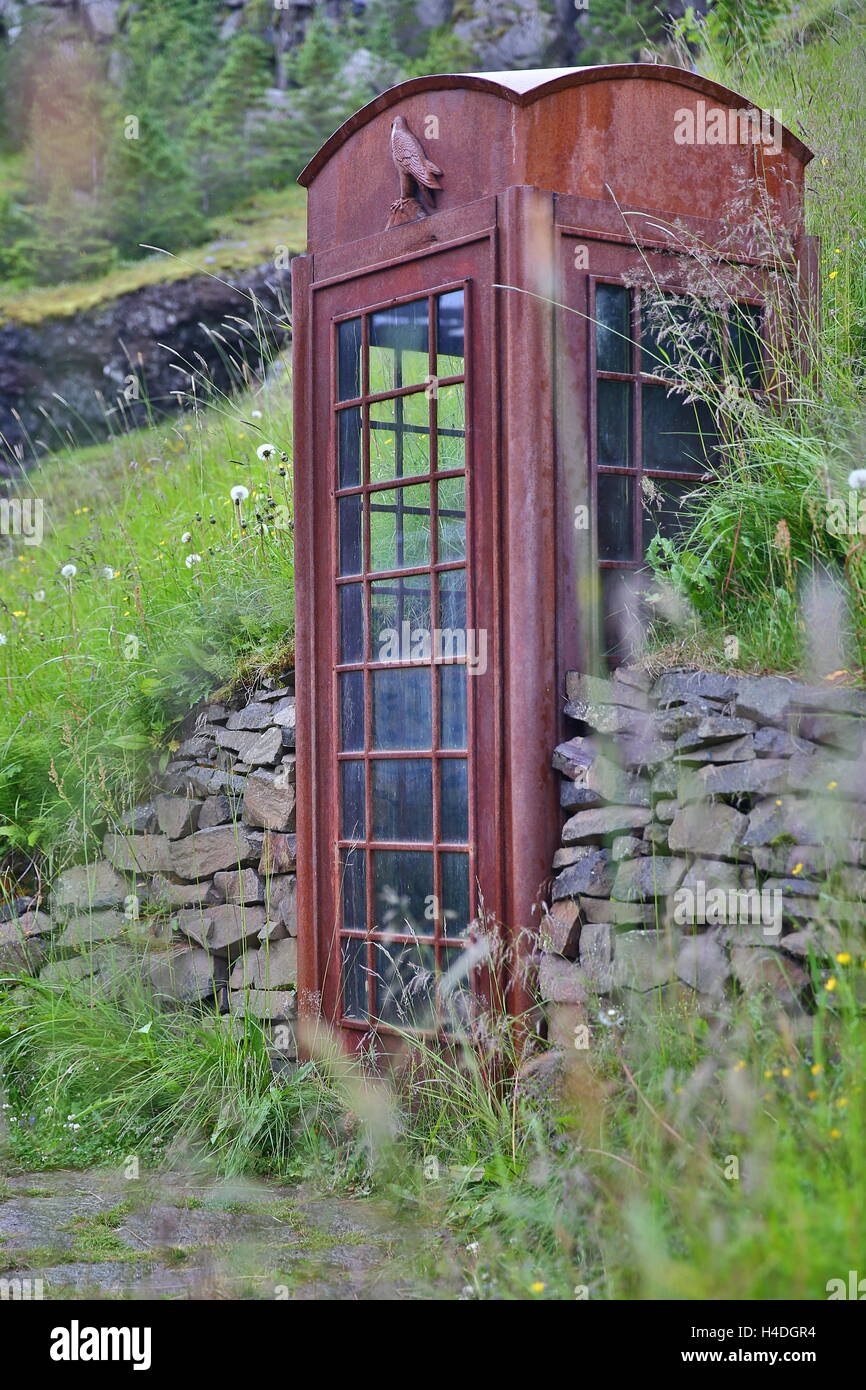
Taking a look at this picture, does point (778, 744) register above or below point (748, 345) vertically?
below

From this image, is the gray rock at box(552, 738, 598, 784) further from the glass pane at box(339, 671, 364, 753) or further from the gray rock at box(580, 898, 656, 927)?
the glass pane at box(339, 671, 364, 753)

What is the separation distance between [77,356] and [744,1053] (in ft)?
39.7

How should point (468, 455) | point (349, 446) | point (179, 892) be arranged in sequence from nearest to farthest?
point (468, 455), point (349, 446), point (179, 892)

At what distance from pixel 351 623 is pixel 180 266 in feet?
33.4

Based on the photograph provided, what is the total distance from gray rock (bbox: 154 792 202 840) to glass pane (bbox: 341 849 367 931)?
0.97m

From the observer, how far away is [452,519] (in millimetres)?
4316

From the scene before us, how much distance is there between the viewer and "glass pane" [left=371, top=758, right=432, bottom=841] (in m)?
4.34

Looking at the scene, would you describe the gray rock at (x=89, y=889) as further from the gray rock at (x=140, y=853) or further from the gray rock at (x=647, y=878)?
the gray rock at (x=647, y=878)

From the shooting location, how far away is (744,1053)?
298 cm

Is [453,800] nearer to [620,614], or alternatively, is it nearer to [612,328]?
[620,614]

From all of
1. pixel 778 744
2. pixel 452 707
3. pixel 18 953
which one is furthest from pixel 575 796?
pixel 18 953

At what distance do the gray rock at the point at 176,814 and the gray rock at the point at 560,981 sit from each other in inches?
78.3

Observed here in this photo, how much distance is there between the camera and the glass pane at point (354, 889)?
4578 mm

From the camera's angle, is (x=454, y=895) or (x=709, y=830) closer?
(x=709, y=830)
